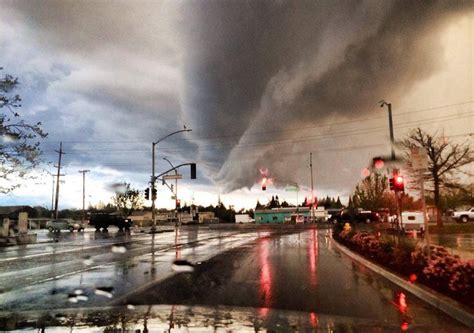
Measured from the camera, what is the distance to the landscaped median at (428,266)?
27.8ft

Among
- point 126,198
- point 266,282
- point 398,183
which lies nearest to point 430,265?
point 266,282

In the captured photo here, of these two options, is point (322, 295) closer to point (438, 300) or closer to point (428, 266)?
point (438, 300)

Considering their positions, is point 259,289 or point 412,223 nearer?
point 259,289

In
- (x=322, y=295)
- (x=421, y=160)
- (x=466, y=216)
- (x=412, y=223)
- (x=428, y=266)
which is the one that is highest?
(x=421, y=160)

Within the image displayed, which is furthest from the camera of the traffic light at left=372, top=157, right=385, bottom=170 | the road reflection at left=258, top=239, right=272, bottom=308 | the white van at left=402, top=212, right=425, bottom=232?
the white van at left=402, top=212, right=425, bottom=232

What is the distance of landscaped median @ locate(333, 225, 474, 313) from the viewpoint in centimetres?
847

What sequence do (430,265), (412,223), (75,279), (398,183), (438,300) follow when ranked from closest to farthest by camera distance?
(438,300), (430,265), (75,279), (398,183), (412,223)

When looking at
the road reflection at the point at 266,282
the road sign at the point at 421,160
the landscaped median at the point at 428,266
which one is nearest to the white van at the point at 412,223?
the landscaped median at the point at 428,266

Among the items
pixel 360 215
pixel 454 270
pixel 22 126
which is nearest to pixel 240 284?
pixel 454 270

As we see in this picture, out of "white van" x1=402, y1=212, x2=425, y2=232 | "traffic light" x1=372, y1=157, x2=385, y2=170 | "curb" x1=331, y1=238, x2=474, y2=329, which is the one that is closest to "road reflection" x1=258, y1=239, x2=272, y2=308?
"curb" x1=331, y1=238, x2=474, y2=329

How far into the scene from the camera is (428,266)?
414 inches

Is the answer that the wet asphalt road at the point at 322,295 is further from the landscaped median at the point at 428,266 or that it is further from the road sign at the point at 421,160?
the road sign at the point at 421,160

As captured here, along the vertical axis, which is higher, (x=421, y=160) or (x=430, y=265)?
(x=421, y=160)

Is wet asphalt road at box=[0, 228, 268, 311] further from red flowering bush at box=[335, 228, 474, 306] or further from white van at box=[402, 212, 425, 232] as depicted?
white van at box=[402, 212, 425, 232]
